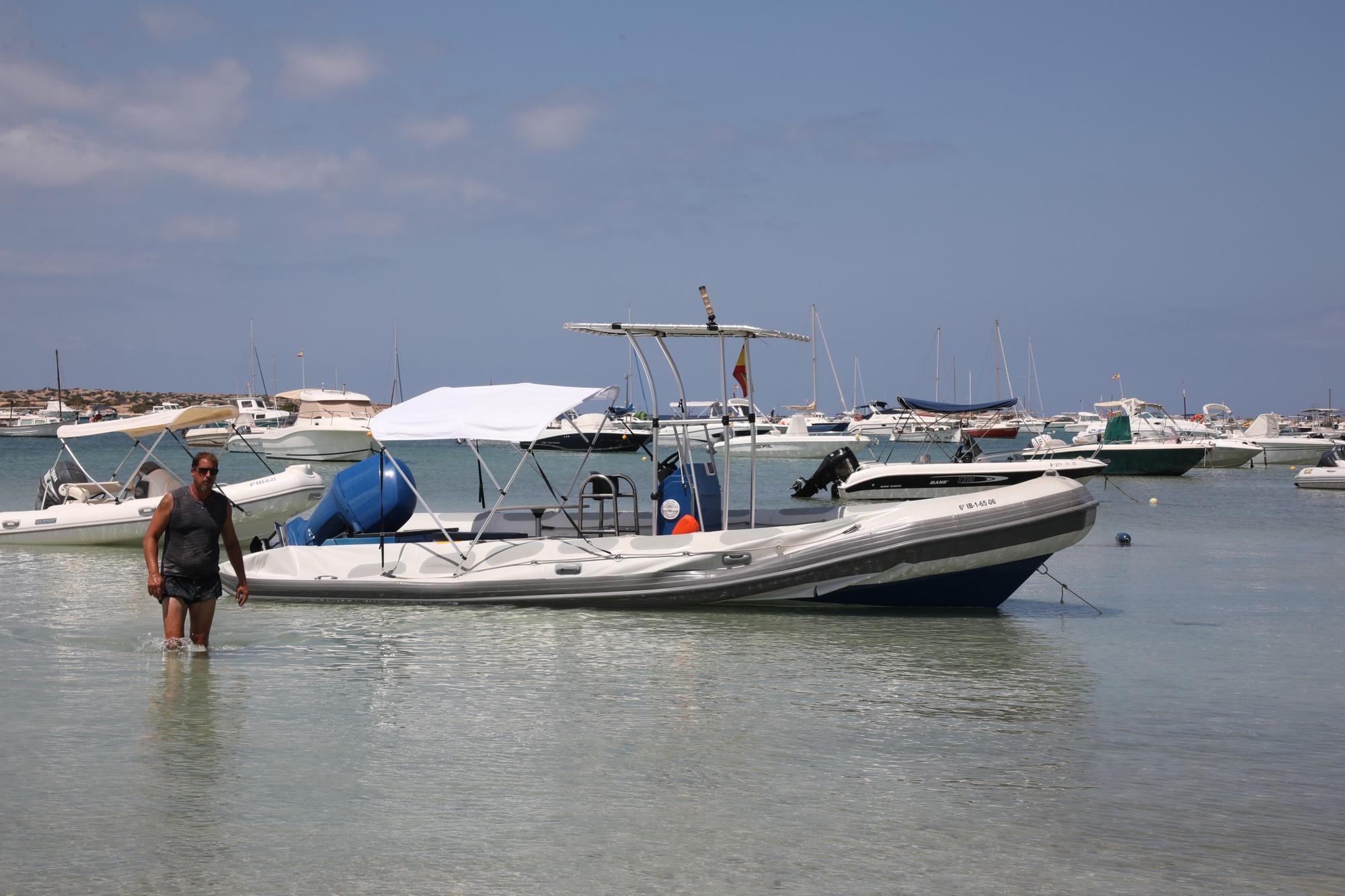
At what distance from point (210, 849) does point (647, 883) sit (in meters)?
1.86

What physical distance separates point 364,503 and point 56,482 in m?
9.95

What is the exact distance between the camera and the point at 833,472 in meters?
30.5

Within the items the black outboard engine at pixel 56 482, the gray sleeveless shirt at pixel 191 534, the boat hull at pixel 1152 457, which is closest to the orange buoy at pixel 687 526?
Result: the gray sleeveless shirt at pixel 191 534

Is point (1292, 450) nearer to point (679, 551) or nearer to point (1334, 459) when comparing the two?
point (1334, 459)

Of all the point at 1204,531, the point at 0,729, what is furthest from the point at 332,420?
the point at 0,729

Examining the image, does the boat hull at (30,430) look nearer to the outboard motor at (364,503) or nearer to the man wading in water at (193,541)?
the outboard motor at (364,503)

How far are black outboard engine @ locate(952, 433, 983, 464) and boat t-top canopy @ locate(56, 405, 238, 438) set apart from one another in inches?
796

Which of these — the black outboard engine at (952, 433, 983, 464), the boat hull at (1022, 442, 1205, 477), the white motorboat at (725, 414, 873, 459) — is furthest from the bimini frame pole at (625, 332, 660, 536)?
the white motorboat at (725, 414, 873, 459)

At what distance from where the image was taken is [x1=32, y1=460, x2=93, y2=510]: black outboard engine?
1980 cm

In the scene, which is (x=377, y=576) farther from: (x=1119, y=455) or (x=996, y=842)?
(x=1119, y=455)

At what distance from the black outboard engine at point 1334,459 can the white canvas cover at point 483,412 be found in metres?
30.8

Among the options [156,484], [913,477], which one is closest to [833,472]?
[913,477]

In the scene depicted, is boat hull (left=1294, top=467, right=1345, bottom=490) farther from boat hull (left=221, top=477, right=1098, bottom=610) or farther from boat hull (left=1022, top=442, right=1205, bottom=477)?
boat hull (left=221, top=477, right=1098, bottom=610)

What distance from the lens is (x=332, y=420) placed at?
182 feet
